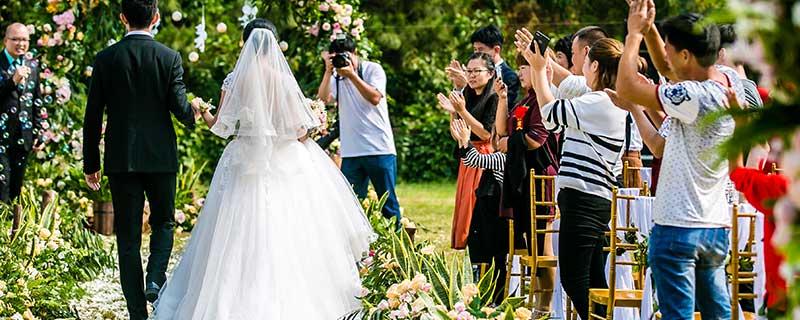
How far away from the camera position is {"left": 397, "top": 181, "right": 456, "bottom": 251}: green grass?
10.5 meters

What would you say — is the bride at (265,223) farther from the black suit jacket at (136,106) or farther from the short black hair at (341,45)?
the short black hair at (341,45)

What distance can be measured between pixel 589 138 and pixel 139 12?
2.46 m

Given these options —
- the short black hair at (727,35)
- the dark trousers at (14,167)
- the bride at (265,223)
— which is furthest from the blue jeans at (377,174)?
the short black hair at (727,35)

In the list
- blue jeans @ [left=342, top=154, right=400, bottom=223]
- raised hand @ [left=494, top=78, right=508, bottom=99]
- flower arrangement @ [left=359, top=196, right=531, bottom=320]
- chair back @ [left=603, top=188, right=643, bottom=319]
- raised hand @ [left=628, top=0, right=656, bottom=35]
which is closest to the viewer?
raised hand @ [left=628, top=0, right=656, bottom=35]

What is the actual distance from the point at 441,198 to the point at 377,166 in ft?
24.3

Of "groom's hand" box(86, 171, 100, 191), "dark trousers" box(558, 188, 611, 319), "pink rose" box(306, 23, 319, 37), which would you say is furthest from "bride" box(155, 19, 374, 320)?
"pink rose" box(306, 23, 319, 37)

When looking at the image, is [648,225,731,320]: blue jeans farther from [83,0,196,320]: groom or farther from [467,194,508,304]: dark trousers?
[83,0,196,320]: groom

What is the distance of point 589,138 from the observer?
15.6 feet

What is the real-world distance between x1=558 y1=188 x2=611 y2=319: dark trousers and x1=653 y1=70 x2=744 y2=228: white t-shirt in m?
1.25

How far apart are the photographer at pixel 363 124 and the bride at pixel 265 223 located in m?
2.18

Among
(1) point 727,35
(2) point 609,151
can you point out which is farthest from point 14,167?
(1) point 727,35

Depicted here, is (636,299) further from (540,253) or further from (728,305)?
(540,253)

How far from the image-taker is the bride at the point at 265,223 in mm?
5207

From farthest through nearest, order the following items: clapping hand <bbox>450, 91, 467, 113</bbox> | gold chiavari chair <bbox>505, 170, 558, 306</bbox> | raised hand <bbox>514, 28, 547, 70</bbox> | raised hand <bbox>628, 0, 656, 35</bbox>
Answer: clapping hand <bbox>450, 91, 467, 113</bbox> → gold chiavari chair <bbox>505, 170, 558, 306</bbox> → raised hand <bbox>514, 28, 547, 70</bbox> → raised hand <bbox>628, 0, 656, 35</bbox>
